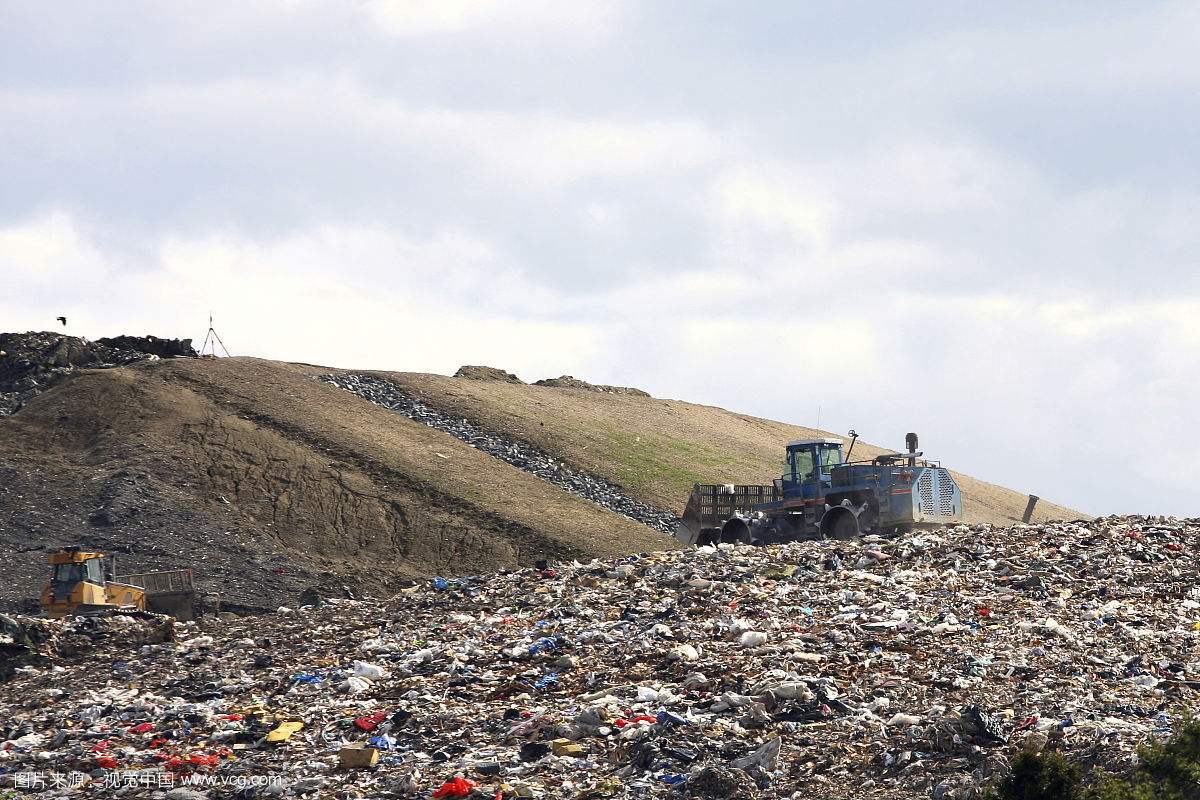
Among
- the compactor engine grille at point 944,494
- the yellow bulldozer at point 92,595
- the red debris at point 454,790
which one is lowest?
the red debris at point 454,790

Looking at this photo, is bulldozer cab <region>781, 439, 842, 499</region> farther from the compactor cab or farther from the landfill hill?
the compactor cab

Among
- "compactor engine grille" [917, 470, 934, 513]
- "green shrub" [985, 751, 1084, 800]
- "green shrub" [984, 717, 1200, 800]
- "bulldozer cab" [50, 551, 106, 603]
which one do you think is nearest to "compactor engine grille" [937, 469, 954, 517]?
"compactor engine grille" [917, 470, 934, 513]

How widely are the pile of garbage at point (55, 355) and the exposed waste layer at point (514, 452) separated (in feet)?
19.5

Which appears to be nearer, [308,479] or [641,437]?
[308,479]

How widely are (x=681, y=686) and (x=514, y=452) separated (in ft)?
90.6

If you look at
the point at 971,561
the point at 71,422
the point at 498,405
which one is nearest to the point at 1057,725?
the point at 971,561

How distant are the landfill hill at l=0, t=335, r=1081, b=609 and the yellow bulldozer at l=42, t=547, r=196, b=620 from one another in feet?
9.41

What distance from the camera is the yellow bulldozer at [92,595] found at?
2194cm

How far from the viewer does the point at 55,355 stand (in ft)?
138

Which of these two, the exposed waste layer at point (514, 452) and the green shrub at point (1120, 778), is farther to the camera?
the exposed waste layer at point (514, 452)

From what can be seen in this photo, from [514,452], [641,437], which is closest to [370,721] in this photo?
[514,452]

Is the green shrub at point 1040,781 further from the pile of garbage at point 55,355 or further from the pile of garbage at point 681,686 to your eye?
the pile of garbage at point 55,355

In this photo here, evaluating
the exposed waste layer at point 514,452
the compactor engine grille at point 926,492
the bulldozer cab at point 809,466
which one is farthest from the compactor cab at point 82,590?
the exposed waste layer at point 514,452

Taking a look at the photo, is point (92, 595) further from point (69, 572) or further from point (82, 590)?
point (69, 572)
